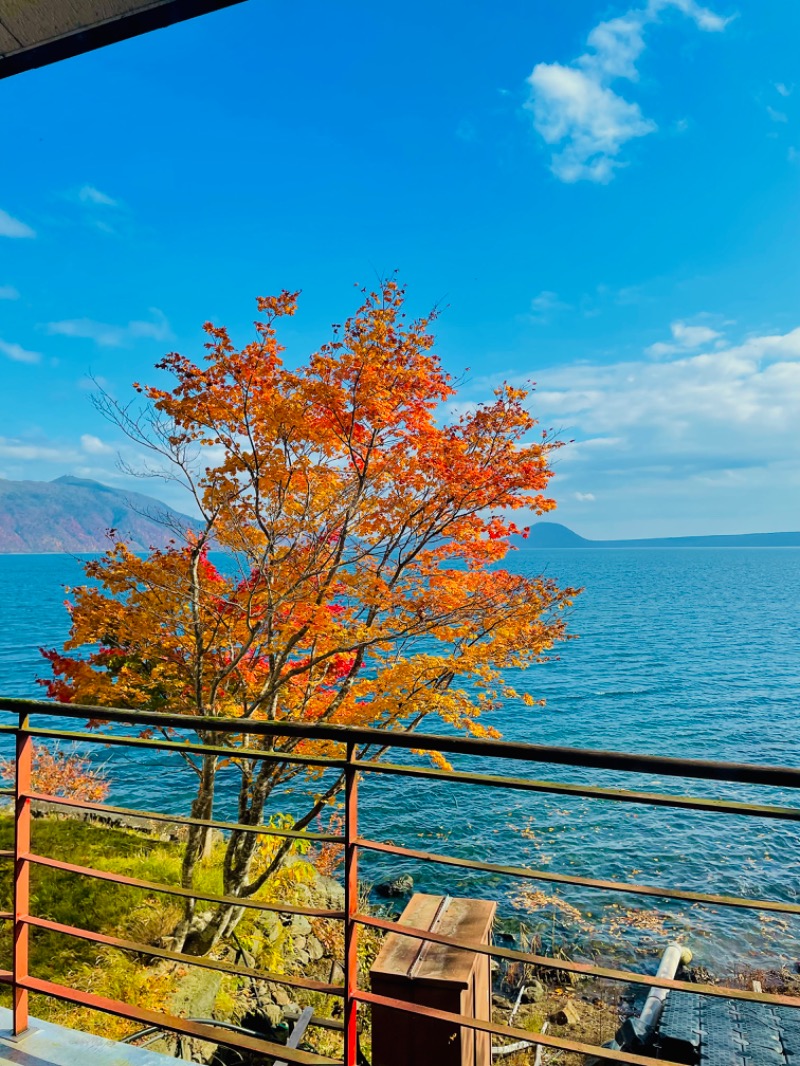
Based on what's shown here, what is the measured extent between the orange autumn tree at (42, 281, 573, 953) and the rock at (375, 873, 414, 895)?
5.96 metres

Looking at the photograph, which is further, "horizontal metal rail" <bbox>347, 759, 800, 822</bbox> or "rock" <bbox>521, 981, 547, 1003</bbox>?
"rock" <bbox>521, 981, 547, 1003</bbox>

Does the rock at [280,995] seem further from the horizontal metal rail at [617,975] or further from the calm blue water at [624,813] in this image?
the horizontal metal rail at [617,975]

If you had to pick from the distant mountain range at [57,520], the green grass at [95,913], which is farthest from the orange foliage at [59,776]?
the distant mountain range at [57,520]

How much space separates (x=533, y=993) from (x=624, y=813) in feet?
23.2


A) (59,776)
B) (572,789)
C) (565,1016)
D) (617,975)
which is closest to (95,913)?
(59,776)

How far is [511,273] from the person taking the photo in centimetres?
2369

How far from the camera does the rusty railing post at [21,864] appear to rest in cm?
215

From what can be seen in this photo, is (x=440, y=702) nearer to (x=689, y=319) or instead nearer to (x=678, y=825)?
(x=678, y=825)

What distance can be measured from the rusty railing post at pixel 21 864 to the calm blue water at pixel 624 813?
11.1m

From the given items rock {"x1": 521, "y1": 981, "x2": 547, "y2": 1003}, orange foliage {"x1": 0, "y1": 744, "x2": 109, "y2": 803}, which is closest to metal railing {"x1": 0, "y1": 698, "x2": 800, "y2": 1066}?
rock {"x1": 521, "y1": 981, "x2": 547, "y2": 1003}

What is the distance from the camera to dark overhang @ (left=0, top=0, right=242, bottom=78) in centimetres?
194

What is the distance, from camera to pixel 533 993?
32.5 feet

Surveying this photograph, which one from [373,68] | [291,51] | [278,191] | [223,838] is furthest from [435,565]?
[278,191]

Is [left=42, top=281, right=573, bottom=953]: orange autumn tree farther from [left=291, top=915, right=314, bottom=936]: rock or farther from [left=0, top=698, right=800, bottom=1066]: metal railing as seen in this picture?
[left=0, top=698, right=800, bottom=1066]: metal railing
